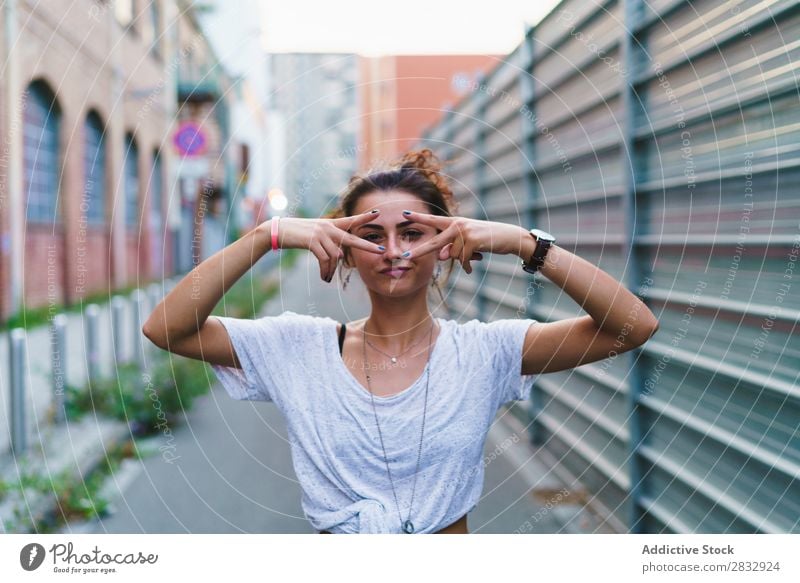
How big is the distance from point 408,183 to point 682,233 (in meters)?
1.30

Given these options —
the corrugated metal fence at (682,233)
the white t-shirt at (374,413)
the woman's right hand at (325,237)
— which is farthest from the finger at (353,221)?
the corrugated metal fence at (682,233)

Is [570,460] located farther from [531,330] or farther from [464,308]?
[464,308]

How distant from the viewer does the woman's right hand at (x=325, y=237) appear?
4.79 feet

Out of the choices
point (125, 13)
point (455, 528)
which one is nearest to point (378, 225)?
point (455, 528)

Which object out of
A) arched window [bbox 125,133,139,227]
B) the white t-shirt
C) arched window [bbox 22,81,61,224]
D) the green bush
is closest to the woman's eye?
the white t-shirt

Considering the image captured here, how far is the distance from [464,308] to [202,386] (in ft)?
7.65

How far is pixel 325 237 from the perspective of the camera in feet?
4.83

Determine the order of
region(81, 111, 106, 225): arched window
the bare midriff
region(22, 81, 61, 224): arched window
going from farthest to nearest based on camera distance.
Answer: region(81, 111, 106, 225): arched window, region(22, 81, 61, 224): arched window, the bare midriff

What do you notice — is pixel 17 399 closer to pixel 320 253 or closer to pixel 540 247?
pixel 320 253

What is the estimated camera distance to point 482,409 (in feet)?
5.29

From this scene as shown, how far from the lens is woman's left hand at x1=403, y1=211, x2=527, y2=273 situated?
4.87 ft

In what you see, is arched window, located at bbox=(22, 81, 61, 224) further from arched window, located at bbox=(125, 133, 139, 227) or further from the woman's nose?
the woman's nose
